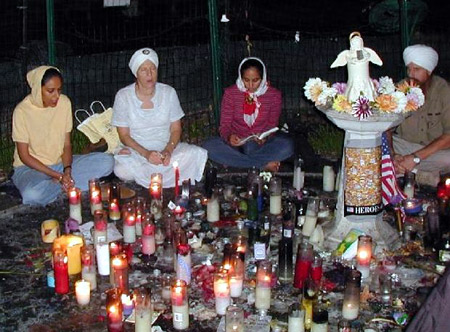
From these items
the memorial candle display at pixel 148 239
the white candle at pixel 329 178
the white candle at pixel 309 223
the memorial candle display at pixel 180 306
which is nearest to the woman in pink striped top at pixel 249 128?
the white candle at pixel 329 178

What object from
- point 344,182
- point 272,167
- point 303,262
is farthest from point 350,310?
point 272,167

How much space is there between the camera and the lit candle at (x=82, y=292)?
224 inches

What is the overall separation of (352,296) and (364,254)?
68 cm

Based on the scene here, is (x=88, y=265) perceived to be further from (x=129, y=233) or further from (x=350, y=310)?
(x=350, y=310)

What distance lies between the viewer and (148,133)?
8.33 meters

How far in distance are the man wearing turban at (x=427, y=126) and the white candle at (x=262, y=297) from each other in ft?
9.54

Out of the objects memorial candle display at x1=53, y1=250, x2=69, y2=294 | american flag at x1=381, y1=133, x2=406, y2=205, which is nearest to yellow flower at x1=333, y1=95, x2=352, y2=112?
american flag at x1=381, y1=133, x2=406, y2=205

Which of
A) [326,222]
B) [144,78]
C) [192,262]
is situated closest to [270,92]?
[144,78]

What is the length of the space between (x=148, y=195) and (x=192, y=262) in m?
1.78

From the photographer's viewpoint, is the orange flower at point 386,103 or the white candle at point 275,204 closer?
the orange flower at point 386,103

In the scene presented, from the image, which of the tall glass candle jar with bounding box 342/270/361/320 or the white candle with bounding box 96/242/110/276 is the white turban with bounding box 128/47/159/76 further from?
the tall glass candle jar with bounding box 342/270/361/320

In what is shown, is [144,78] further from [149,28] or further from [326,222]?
[149,28]

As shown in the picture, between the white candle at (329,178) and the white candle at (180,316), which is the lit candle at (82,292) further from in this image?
the white candle at (329,178)

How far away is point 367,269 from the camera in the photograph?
6105mm
